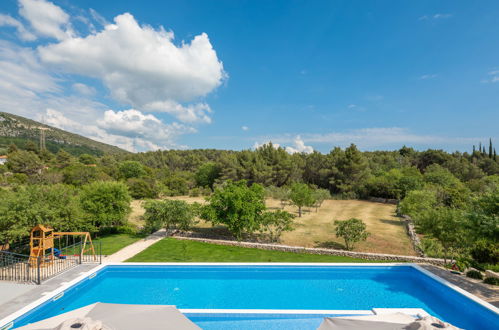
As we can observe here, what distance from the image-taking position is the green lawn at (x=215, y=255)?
13250 millimetres

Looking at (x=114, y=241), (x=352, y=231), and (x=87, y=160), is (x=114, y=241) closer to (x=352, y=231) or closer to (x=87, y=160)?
(x=352, y=231)

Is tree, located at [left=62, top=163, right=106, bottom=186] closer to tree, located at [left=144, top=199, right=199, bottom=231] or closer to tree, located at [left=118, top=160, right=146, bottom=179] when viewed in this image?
tree, located at [left=118, top=160, right=146, bottom=179]

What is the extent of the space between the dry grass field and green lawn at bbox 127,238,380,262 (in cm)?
274

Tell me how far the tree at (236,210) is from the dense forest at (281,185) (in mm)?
1357

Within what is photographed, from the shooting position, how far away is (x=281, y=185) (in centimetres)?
4797

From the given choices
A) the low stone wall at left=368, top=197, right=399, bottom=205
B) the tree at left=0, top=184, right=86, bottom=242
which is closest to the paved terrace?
the tree at left=0, top=184, right=86, bottom=242

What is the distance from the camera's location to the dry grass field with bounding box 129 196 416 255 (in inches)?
652

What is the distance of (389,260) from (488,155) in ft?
222

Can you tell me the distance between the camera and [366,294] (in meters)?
9.88

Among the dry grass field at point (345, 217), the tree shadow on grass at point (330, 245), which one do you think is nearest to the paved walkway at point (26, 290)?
the dry grass field at point (345, 217)

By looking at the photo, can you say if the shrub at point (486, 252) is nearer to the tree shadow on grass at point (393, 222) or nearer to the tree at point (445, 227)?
the tree at point (445, 227)

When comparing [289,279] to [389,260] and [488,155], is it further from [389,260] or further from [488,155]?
[488,155]

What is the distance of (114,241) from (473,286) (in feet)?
60.5

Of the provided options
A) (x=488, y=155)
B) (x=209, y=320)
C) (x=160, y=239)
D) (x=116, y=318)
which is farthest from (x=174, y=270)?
(x=488, y=155)
